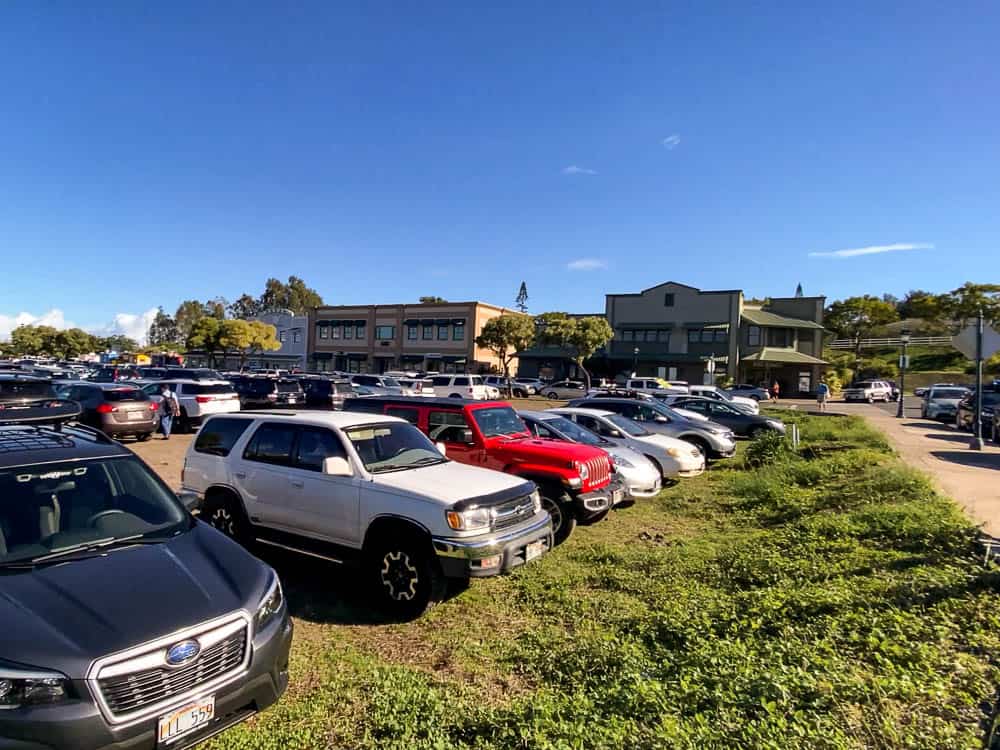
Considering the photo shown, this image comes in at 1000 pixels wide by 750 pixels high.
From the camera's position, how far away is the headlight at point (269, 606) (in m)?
3.28

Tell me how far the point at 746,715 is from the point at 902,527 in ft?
15.8

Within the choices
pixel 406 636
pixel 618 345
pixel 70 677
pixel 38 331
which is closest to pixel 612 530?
pixel 406 636

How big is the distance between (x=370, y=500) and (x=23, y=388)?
8441 mm

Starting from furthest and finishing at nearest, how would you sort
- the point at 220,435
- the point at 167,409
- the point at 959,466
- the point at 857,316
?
the point at 857,316 < the point at 167,409 < the point at 959,466 < the point at 220,435

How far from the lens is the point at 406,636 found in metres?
4.82

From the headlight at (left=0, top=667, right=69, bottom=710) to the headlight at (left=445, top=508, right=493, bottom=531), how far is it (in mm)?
2734

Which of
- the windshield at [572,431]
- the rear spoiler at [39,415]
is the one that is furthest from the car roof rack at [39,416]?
the windshield at [572,431]

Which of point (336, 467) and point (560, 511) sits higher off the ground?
point (336, 467)

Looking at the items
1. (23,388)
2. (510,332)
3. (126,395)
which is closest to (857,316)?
(510,332)

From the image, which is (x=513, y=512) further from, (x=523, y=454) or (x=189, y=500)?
(x=189, y=500)

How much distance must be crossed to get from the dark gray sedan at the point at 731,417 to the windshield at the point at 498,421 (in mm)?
11977

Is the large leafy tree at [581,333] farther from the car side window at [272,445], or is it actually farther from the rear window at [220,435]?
the car side window at [272,445]

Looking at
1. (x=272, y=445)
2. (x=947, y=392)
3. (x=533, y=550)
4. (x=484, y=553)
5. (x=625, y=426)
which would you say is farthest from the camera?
(x=947, y=392)

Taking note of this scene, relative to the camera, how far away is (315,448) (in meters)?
5.89
